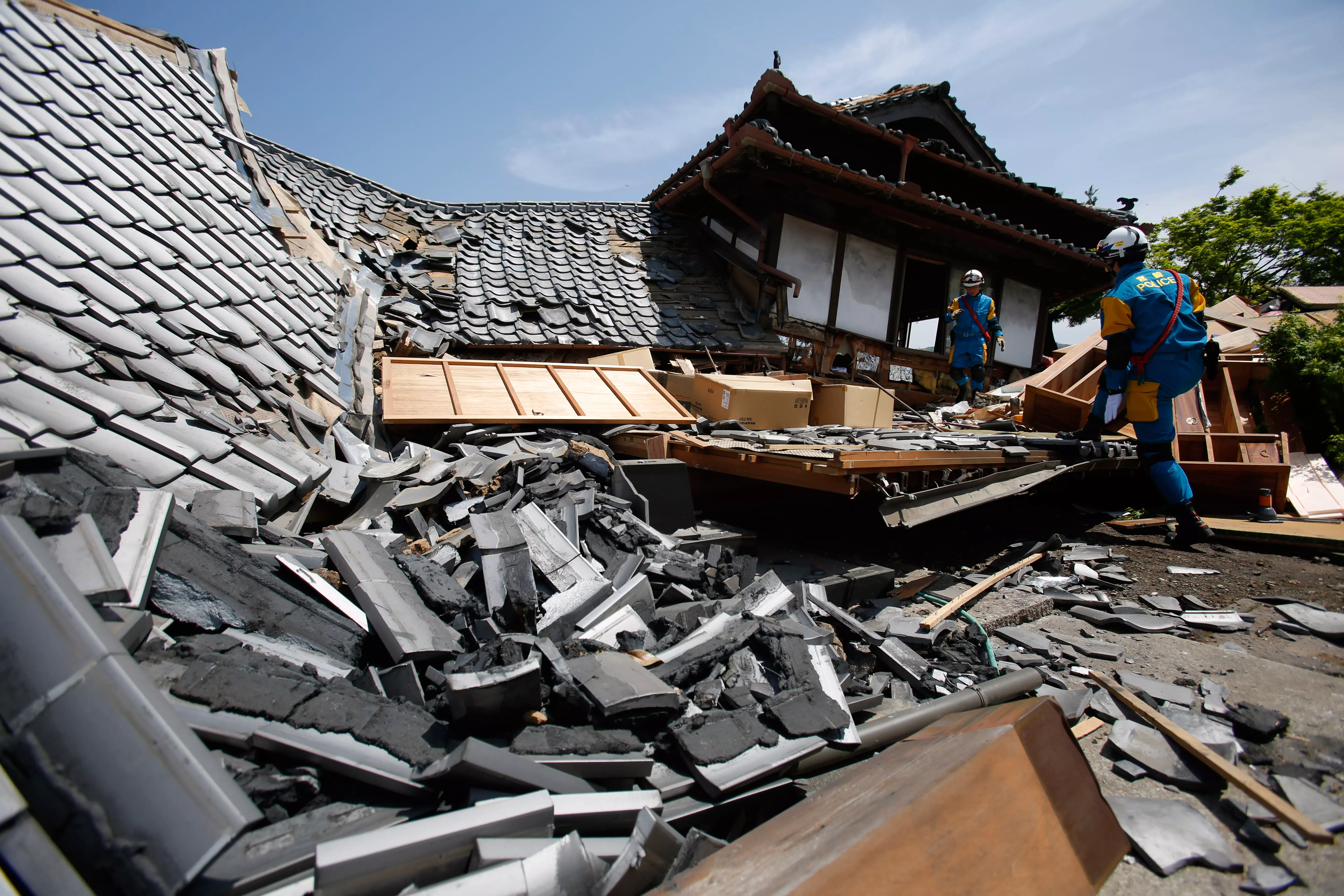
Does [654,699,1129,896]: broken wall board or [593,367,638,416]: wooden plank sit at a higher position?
[593,367,638,416]: wooden plank

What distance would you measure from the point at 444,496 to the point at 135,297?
230cm

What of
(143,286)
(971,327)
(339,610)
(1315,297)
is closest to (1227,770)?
(339,610)

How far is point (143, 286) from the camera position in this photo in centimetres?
403

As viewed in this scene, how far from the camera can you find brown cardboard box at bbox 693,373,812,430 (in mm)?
6652

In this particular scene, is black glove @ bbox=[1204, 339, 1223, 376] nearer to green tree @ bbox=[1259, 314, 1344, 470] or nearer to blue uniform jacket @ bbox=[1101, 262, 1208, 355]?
blue uniform jacket @ bbox=[1101, 262, 1208, 355]

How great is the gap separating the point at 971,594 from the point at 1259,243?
26.7 m

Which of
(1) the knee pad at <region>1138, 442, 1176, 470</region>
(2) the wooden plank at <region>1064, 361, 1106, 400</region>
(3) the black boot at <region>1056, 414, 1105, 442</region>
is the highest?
(2) the wooden plank at <region>1064, 361, 1106, 400</region>

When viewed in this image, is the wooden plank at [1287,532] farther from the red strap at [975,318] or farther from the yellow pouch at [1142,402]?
the red strap at [975,318]

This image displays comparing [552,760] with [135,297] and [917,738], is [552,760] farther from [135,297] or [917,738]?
[135,297]

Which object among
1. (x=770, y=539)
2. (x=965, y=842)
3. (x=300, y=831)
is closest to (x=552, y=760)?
(x=300, y=831)

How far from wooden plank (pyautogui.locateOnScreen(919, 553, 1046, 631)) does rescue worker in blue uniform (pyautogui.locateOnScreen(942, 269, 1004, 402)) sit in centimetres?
534

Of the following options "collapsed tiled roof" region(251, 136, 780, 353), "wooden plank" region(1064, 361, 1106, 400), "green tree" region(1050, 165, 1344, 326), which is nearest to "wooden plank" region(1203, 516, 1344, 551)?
"wooden plank" region(1064, 361, 1106, 400)

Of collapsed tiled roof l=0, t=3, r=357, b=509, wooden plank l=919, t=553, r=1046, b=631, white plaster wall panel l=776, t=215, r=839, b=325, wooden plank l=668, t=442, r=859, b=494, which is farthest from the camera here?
white plaster wall panel l=776, t=215, r=839, b=325

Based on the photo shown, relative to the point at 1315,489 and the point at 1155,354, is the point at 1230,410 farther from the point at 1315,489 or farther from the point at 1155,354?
the point at 1155,354
